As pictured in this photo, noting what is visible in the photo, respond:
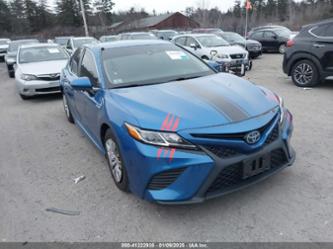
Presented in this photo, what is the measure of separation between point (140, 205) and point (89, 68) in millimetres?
2110

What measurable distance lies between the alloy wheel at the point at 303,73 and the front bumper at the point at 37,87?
6.43 meters

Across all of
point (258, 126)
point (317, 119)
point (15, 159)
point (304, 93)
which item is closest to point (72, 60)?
point (15, 159)

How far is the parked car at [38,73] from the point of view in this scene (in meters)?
8.23

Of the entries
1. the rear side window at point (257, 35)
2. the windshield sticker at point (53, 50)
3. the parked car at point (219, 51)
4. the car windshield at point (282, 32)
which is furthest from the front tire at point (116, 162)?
the rear side window at point (257, 35)

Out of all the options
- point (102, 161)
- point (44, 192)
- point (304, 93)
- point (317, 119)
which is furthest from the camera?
point (304, 93)

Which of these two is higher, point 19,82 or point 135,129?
point 135,129

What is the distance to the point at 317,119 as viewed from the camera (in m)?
5.61

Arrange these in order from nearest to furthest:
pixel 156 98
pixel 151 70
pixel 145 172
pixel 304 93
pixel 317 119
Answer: pixel 145 172, pixel 156 98, pixel 151 70, pixel 317 119, pixel 304 93

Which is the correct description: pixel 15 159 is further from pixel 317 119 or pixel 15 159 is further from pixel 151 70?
pixel 317 119

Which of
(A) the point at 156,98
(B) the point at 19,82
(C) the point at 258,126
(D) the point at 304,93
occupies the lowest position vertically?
(D) the point at 304,93

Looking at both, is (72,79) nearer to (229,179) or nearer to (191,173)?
(191,173)

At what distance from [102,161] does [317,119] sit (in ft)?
12.7

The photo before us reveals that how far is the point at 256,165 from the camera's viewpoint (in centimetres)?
285

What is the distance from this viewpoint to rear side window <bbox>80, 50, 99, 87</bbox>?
3965 millimetres
